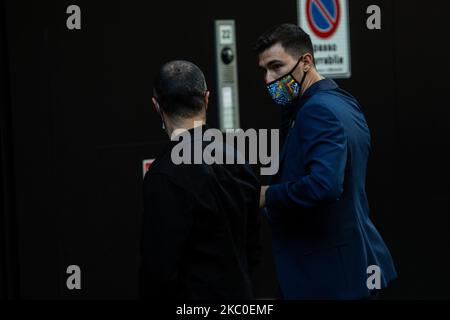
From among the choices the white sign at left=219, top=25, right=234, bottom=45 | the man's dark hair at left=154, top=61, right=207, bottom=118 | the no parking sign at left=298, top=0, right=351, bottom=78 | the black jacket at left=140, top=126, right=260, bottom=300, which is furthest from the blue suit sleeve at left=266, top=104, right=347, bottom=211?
the no parking sign at left=298, top=0, right=351, bottom=78

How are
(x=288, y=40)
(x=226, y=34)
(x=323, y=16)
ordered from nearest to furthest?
1. (x=288, y=40)
2. (x=226, y=34)
3. (x=323, y=16)

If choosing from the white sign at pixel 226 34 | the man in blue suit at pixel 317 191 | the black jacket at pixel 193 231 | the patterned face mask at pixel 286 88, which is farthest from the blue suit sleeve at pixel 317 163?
the white sign at pixel 226 34

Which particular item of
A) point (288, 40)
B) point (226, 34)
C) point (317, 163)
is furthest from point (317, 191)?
point (226, 34)

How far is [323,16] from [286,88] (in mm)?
1955

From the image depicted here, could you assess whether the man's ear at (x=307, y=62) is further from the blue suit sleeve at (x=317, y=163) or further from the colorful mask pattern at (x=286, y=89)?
the blue suit sleeve at (x=317, y=163)

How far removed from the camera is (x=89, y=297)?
4832mm

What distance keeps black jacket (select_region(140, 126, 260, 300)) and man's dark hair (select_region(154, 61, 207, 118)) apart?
0.15 metres

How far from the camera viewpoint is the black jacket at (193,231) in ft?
9.73

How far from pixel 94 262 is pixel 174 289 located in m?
1.91

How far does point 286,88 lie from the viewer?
398 centimetres

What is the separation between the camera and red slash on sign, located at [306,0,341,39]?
5.74m

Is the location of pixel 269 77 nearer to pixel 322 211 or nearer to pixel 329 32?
pixel 322 211

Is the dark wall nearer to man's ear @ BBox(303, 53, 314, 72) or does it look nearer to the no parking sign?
the no parking sign
